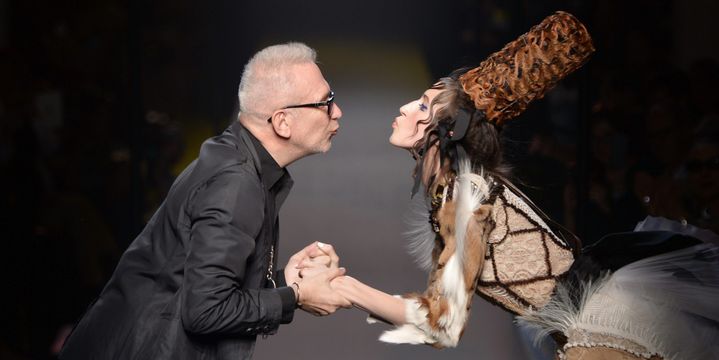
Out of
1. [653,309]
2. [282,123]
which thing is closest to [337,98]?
[282,123]

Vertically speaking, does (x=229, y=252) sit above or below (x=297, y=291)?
above

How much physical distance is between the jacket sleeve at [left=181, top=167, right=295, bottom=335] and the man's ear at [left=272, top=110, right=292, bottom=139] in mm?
270

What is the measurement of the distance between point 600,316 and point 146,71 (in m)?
2.79

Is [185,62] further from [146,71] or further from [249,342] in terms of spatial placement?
[249,342]

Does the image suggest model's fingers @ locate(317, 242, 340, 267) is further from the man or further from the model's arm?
the model's arm

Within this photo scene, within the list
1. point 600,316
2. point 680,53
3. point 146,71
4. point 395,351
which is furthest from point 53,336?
point 680,53

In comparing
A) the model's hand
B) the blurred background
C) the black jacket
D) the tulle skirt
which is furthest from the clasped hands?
the blurred background

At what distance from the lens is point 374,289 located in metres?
2.89

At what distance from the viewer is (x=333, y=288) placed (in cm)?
294

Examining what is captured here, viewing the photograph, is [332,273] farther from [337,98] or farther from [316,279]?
[337,98]

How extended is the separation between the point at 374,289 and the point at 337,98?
214 cm

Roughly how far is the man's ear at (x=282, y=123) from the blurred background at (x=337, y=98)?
194cm

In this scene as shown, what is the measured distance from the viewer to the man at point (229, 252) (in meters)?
2.60

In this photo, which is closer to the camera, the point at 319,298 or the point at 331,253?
the point at 319,298
